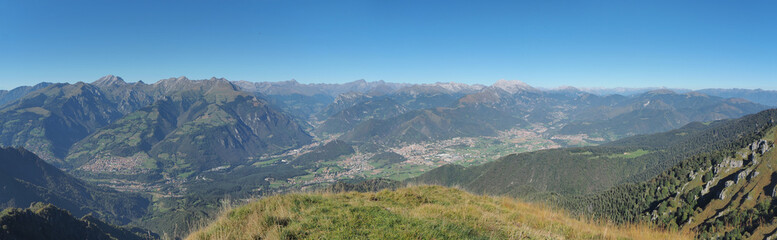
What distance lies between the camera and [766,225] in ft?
120

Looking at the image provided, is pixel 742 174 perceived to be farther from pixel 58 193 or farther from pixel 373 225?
pixel 58 193

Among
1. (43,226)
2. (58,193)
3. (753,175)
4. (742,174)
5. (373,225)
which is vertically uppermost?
(373,225)

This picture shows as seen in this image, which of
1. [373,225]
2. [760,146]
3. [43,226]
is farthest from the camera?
[760,146]

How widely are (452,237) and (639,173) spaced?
20701 cm

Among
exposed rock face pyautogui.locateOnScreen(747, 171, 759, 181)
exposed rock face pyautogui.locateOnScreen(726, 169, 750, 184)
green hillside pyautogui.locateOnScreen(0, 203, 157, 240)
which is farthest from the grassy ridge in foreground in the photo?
exposed rock face pyautogui.locateOnScreen(726, 169, 750, 184)

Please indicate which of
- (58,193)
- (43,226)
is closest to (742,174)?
(43,226)

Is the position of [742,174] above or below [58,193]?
above

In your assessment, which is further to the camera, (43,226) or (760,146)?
(760,146)

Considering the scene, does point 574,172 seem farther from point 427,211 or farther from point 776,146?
point 427,211

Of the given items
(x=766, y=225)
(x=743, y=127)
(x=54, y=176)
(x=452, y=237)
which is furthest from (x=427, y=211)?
(x=54, y=176)

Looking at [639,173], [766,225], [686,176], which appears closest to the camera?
[766,225]

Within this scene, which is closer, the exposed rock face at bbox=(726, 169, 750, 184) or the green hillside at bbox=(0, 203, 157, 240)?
the green hillside at bbox=(0, 203, 157, 240)

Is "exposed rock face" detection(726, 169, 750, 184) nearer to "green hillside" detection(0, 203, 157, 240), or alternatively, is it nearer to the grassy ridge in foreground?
the grassy ridge in foreground

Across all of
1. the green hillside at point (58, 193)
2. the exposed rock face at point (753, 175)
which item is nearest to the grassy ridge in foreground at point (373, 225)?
the exposed rock face at point (753, 175)
